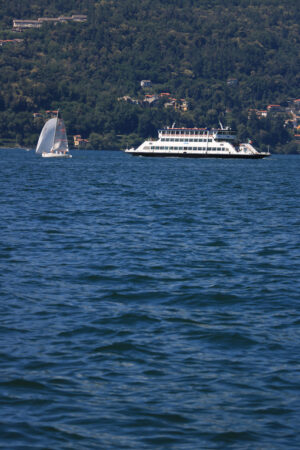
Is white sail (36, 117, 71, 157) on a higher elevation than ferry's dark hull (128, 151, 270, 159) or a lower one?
higher

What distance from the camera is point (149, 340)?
51.7 ft

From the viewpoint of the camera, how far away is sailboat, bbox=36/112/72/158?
140 m

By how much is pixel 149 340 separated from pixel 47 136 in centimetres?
13032

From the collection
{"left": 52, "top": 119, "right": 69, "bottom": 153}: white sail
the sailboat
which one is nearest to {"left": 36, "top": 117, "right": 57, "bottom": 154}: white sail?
the sailboat

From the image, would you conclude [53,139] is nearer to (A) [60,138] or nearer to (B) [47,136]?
(B) [47,136]

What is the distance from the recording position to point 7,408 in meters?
12.0

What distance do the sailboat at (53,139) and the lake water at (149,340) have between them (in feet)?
358

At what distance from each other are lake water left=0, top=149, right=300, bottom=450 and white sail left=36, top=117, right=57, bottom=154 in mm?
109020

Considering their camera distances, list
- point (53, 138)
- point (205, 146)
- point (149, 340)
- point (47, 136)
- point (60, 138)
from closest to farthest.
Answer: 1. point (149, 340)
2. point (47, 136)
3. point (53, 138)
4. point (60, 138)
5. point (205, 146)

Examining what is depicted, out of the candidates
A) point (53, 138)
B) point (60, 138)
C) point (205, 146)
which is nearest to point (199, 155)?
point (205, 146)

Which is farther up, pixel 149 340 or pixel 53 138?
pixel 53 138

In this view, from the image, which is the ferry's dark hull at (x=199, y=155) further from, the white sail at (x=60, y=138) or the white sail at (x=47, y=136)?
the white sail at (x=47, y=136)


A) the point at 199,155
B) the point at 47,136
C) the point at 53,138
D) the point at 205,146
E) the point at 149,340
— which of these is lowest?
the point at 149,340

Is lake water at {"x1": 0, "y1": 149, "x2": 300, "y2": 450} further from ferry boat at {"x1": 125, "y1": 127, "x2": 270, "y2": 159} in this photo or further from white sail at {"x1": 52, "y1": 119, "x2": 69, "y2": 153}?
ferry boat at {"x1": 125, "y1": 127, "x2": 270, "y2": 159}
